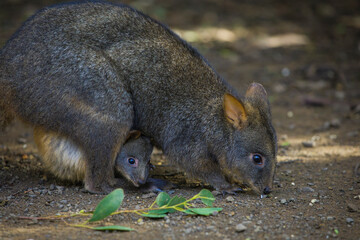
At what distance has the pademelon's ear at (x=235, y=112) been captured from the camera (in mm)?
5000

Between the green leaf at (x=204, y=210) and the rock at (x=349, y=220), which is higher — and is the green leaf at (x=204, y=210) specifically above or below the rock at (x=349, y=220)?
below

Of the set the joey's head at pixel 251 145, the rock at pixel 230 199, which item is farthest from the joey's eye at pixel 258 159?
the rock at pixel 230 199

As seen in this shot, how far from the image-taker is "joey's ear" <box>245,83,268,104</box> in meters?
5.40

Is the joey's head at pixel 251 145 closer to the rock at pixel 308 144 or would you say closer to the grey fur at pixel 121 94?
the grey fur at pixel 121 94

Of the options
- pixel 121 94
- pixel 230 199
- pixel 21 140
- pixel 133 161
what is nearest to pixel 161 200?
pixel 230 199

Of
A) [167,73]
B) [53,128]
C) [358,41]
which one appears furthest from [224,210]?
[358,41]

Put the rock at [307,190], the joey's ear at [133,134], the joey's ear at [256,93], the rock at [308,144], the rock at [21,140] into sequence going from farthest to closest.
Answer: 1. the rock at [21,140]
2. the rock at [308,144]
3. the joey's ear at [256,93]
4. the joey's ear at [133,134]
5. the rock at [307,190]

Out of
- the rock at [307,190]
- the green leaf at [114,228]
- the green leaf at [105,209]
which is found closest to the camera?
the green leaf at [114,228]

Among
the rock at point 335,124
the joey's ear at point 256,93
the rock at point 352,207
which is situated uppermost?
the joey's ear at point 256,93

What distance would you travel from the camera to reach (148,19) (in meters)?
5.59

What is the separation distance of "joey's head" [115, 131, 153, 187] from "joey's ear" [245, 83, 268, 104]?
1415mm

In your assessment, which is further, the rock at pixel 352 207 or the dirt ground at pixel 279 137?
the rock at pixel 352 207

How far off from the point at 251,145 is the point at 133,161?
1379mm

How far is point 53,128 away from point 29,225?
1156 mm
